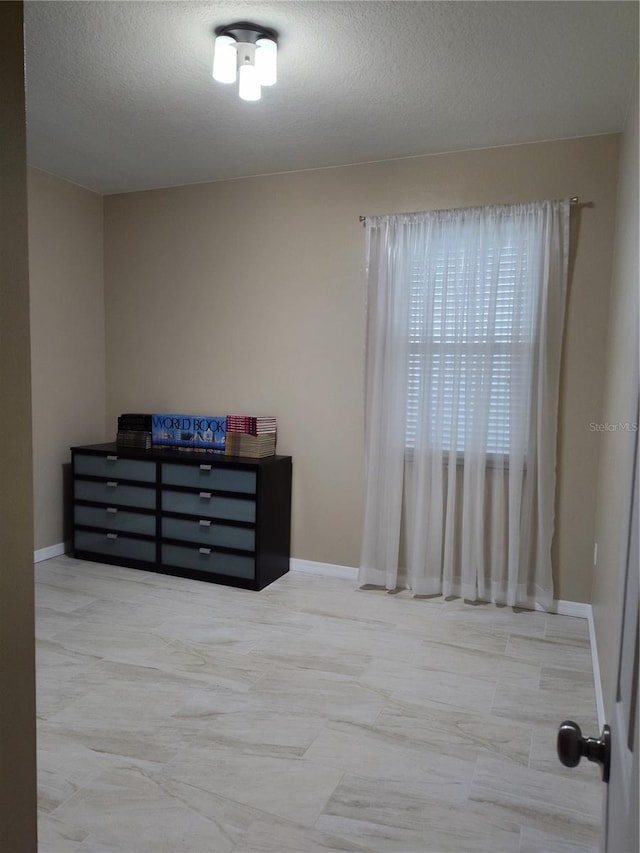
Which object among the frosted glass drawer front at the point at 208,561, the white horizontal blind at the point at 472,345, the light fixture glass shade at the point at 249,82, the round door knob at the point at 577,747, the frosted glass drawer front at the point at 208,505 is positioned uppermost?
the light fixture glass shade at the point at 249,82

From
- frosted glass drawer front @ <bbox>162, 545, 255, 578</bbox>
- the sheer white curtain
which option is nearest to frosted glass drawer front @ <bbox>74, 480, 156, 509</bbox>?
frosted glass drawer front @ <bbox>162, 545, 255, 578</bbox>

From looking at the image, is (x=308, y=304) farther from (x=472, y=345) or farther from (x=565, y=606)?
(x=565, y=606)

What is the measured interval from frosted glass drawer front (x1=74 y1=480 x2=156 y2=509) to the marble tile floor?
2.15 feet

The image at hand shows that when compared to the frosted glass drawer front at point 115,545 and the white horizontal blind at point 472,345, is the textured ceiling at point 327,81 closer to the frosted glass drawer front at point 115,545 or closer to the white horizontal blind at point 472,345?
the white horizontal blind at point 472,345

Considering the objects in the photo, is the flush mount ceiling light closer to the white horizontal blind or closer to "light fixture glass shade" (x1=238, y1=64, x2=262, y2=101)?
"light fixture glass shade" (x1=238, y1=64, x2=262, y2=101)

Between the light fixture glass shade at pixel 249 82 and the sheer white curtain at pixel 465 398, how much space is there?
4.65 ft

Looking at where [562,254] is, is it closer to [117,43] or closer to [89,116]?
[117,43]

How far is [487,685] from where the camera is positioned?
2.77m

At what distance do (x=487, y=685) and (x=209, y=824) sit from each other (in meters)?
1.39

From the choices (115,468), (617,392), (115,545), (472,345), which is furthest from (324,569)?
(617,392)

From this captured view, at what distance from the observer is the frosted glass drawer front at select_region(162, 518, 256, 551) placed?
3.91m

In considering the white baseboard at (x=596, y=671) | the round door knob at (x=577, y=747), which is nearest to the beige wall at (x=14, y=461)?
the round door knob at (x=577, y=747)

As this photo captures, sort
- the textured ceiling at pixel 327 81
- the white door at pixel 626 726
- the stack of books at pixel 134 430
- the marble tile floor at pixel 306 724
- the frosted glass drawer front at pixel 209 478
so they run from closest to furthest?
the white door at pixel 626 726 → the marble tile floor at pixel 306 724 → the textured ceiling at pixel 327 81 → the frosted glass drawer front at pixel 209 478 → the stack of books at pixel 134 430

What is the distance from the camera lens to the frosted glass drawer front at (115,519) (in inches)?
166
